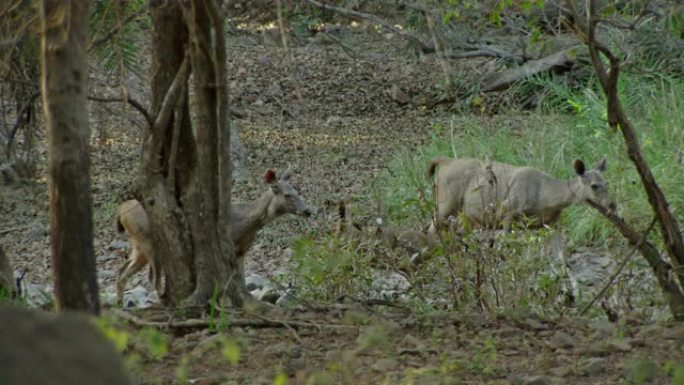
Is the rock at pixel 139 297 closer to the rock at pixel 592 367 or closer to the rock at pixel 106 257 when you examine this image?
the rock at pixel 106 257

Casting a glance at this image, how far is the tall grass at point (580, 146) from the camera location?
39.7ft

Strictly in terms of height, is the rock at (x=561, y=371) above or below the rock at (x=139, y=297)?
above

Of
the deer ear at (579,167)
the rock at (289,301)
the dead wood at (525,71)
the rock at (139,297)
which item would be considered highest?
the dead wood at (525,71)

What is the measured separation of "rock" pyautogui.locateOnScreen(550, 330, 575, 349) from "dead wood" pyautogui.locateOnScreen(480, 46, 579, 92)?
1190 centimetres

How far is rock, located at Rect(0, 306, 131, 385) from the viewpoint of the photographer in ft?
7.23

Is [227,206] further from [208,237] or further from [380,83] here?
[380,83]

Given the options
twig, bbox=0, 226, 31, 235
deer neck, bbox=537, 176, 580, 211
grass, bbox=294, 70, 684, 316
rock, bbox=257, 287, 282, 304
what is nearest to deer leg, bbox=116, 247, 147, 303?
rock, bbox=257, 287, 282, 304

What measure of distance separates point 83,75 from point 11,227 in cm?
890

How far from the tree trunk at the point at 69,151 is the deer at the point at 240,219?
5.13 meters

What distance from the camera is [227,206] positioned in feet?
22.4

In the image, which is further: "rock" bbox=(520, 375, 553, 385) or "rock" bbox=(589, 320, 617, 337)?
"rock" bbox=(589, 320, 617, 337)

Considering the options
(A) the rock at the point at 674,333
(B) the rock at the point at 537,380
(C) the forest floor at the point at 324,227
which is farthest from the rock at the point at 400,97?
(B) the rock at the point at 537,380

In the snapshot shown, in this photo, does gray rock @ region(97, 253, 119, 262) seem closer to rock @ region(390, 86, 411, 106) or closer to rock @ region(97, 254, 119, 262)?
rock @ region(97, 254, 119, 262)

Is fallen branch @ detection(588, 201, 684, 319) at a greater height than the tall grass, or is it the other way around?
the tall grass
